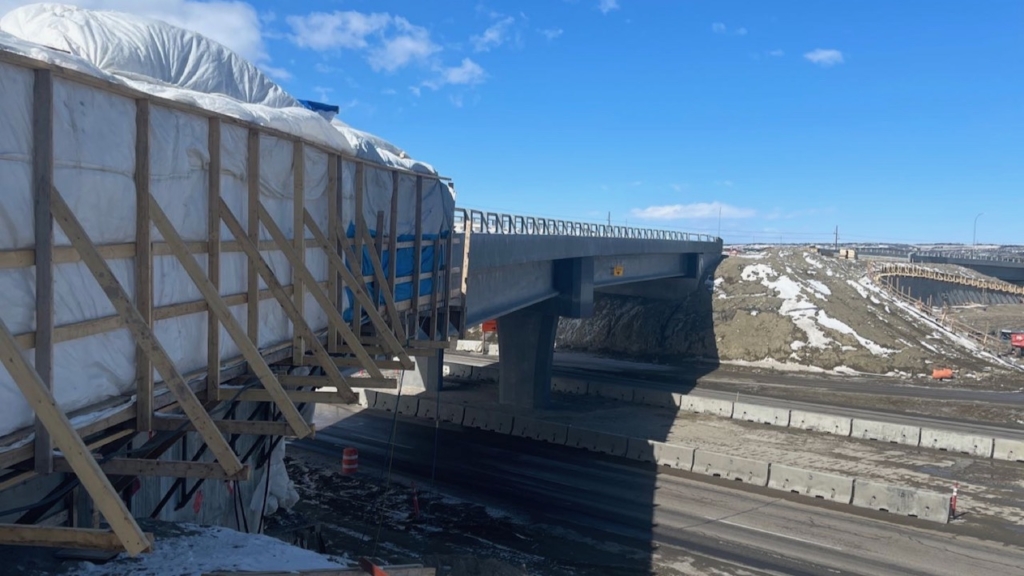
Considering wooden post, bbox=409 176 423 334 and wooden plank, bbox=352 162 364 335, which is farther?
wooden post, bbox=409 176 423 334

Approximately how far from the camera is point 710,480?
2358cm

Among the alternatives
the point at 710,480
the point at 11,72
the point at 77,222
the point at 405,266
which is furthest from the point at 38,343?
the point at 710,480

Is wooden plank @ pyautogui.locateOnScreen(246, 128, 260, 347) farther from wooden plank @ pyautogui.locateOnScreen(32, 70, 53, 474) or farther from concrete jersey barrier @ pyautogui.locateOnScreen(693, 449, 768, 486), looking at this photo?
concrete jersey barrier @ pyautogui.locateOnScreen(693, 449, 768, 486)

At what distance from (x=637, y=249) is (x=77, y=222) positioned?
38.6 meters

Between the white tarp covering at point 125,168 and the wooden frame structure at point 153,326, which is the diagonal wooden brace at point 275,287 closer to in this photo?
the wooden frame structure at point 153,326

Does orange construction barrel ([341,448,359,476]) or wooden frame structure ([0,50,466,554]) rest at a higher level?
wooden frame structure ([0,50,466,554])

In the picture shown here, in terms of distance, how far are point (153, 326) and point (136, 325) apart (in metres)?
1.21

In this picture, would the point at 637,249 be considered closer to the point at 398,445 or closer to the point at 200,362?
the point at 398,445

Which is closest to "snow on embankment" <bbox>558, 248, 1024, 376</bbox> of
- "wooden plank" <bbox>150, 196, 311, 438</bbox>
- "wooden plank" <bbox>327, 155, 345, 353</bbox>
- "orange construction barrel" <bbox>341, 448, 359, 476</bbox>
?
"orange construction barrel" <bbox>341, 448, 359, 476</bbox>

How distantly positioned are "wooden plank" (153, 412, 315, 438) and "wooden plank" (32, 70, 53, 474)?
1139 mm

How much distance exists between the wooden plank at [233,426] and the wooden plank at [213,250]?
0.21 meters

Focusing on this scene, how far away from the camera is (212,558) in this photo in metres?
6.73

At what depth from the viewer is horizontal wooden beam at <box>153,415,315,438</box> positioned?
642 cm

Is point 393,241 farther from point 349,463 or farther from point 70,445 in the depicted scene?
point 349,463
